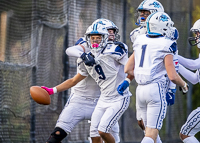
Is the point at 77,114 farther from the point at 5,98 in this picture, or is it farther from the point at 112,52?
the point at 5,98

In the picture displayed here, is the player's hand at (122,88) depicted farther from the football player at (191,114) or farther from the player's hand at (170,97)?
the football player at (191,114)

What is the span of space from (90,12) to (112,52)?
2984 mm

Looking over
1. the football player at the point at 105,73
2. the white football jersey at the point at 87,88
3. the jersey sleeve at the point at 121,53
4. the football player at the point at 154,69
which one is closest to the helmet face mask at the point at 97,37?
the football player at the point at 105,73

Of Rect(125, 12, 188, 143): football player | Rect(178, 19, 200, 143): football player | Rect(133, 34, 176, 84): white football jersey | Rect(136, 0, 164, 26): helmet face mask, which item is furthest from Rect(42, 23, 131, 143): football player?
Rect(178, 19, 200, 143): football player

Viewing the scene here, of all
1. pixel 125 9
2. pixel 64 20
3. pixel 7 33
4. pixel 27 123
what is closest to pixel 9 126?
pixel 27 123

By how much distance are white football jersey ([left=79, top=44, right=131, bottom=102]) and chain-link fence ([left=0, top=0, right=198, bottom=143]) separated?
201 centimetres

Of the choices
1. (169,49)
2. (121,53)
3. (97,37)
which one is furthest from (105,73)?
(169,49)

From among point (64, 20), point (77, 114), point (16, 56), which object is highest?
point (64, 20)

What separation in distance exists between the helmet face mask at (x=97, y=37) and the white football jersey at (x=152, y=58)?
0.73 metres

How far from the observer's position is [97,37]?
6.42 meters

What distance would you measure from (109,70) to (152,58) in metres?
0.92

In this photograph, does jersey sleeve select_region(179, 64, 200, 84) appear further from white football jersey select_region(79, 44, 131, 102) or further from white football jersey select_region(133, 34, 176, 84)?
white football jersey select_region(133, 34, 176, 84)

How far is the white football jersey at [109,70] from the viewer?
6.43m

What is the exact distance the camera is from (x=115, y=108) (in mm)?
6355
